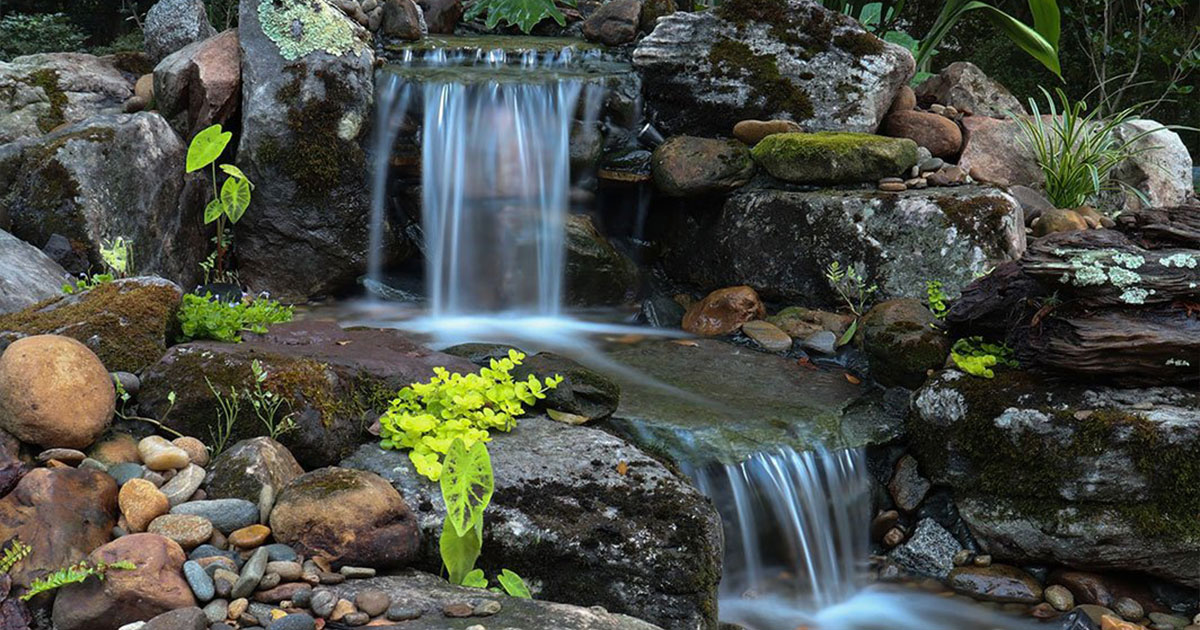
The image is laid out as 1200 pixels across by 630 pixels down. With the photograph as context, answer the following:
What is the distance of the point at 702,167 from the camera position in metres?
6.83

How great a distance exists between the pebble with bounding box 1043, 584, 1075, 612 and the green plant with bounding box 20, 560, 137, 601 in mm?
3604

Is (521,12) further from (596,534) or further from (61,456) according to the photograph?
(61,456)

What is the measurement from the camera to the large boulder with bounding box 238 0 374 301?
6.69 meters

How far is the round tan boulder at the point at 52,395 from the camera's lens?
10.0ft

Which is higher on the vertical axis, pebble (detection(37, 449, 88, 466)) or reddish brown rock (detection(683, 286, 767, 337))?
pebble (detection(37, 449, 88, 466))

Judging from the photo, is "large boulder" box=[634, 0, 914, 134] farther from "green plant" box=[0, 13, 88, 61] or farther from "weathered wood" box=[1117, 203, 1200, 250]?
"green plant" box=[0, 13, 88, 61]

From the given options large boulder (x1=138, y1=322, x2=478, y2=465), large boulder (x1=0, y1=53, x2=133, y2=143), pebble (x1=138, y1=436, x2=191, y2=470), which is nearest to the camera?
pebble (x1=138, y1=436, x2=191, y2=470)

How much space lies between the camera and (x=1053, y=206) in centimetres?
727

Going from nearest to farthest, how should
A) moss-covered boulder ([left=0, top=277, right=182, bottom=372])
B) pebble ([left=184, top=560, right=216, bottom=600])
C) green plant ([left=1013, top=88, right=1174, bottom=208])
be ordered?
pebble ([left=184, top=560, right=216, bottom=600]) → moss-covered boulder ([left=0, top=277, right=182, bottom=372]) → green plant ([left=1013, top=88, right=1174, bottom=208])

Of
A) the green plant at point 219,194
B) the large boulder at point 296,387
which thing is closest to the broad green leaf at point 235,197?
the green plant at point 219,194

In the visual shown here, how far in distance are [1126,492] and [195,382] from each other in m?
3.78

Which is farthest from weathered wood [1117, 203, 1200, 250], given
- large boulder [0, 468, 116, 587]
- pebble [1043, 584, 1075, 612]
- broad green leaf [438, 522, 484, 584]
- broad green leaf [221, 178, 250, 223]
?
broad green leaf [221, 178, 250, 223]

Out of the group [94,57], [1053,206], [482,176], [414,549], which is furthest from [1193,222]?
[94,57]

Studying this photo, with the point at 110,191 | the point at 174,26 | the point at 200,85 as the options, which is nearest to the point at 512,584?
the point at 110,191
